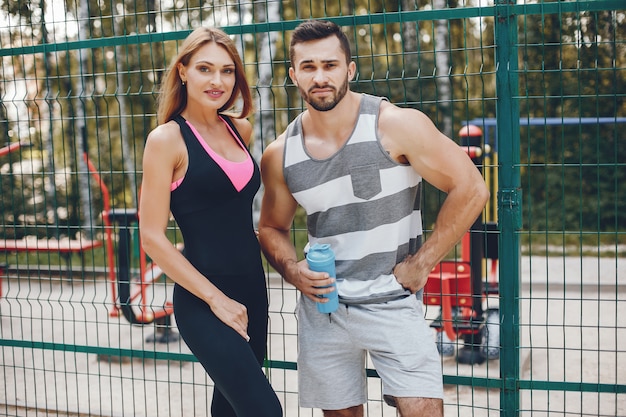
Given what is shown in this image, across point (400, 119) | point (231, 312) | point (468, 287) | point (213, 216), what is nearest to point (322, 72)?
point (400, 119)

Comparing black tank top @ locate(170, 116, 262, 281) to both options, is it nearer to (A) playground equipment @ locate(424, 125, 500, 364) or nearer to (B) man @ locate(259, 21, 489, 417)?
(B) man @ locate(259, 21, 489, 417)

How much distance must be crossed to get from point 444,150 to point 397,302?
0.62 m

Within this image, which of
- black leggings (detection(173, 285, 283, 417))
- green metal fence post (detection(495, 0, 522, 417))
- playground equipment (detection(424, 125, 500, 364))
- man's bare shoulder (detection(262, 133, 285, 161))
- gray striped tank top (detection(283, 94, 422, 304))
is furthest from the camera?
playground equipment (detection(424, 125, 500, 364))

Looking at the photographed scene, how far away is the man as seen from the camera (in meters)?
2.78

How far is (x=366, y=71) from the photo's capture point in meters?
13.5

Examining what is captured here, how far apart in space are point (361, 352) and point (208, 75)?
1.26 metres

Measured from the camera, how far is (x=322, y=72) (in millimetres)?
2770

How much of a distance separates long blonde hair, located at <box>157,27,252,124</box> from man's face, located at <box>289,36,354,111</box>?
0.97ft

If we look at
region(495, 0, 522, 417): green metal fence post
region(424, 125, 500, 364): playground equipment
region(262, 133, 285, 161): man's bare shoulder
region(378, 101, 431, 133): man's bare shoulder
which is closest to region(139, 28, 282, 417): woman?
region(262, 133, 285, 161): man's bare shoulder

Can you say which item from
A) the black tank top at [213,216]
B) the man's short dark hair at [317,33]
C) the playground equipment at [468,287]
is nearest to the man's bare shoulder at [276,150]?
the black tank top at [213,216]

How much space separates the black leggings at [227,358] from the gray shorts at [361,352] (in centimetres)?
26

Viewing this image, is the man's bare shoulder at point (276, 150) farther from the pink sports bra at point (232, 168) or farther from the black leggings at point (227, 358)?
the black leggings at point (227, 358)

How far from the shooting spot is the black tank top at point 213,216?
272 centimetres

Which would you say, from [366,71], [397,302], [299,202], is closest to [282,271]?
[299,202]
